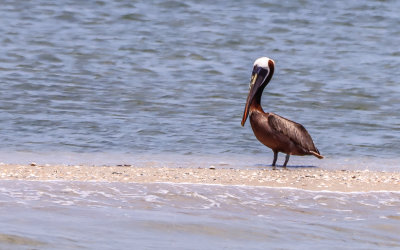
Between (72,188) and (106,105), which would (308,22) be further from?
(72,188)

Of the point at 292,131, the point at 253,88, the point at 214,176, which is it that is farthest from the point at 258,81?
the point at 214,176

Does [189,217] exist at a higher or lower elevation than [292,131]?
higher

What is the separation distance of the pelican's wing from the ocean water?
49 centimetres

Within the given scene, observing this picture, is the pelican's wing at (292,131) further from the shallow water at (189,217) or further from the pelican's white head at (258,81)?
the shallow water at (189,217)

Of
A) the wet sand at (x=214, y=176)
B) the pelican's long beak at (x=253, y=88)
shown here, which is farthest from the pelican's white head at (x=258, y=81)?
the wet sand at (x=214, y=176)

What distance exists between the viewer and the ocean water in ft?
19.4

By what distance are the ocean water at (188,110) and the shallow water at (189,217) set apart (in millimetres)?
15

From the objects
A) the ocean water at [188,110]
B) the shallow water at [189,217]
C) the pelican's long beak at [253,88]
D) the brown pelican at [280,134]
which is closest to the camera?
the shallow water at [189,217]

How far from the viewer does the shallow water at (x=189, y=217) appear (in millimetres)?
5531

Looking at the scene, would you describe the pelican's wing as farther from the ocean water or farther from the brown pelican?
the ocean water

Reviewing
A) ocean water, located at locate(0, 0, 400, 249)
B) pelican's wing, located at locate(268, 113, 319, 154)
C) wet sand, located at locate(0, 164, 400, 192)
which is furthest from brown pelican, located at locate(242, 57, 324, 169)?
wet sand, located at locate(0, 164, 400, 192)

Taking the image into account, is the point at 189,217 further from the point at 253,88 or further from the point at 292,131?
the point at 253,88

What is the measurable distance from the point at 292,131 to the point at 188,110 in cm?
365

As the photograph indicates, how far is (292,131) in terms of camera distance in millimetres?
9273
